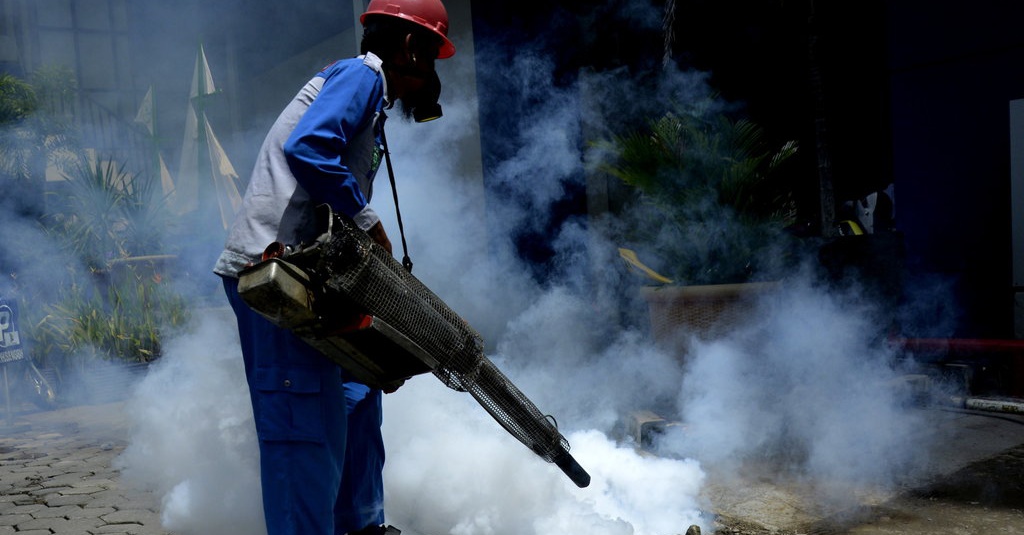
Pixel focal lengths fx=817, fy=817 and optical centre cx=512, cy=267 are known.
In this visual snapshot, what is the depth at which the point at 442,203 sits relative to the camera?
653cm

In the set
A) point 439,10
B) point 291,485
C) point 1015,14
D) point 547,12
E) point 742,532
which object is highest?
point 547,12

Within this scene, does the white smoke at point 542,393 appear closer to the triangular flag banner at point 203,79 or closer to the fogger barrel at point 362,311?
the fogger barrel at point 362,311

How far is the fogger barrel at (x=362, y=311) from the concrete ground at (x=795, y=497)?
1.37 metres

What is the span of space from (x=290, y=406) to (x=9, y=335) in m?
4.63

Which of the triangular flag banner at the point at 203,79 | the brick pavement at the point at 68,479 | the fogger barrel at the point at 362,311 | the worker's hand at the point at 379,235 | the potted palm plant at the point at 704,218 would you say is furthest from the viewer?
the triangular flag banner at the point at 203,79

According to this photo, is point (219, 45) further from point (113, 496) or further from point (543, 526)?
point (543, 526)

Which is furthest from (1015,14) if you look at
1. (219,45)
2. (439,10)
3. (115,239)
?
(219,45)

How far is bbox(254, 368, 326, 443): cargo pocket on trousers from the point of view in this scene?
219cm

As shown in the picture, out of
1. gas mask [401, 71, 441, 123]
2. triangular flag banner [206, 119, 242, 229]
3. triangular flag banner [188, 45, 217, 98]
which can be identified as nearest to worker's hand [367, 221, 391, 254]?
gas mask [401, 71, 441, 123]

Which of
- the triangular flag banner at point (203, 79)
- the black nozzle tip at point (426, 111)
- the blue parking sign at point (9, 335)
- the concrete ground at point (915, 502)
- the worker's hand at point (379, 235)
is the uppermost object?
the triangular flag banner at point (203, 79)

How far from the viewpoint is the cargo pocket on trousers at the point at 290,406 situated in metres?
2.19

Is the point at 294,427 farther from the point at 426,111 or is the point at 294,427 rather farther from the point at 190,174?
the point at 190,174

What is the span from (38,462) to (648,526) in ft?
11.7

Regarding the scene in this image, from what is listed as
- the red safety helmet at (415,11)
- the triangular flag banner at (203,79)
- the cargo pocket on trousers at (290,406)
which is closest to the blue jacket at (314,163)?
the red safety helmet at (415,11)
